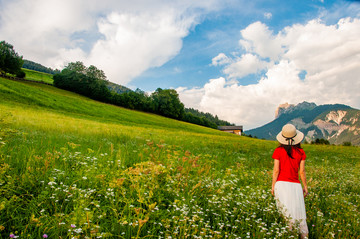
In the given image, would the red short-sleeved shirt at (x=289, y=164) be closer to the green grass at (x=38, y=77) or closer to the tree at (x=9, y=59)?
the tree at (x=9, y=59)

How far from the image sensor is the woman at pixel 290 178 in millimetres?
4438

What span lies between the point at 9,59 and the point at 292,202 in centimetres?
9319

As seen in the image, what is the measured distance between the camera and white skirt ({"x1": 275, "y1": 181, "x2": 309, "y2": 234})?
171 inches

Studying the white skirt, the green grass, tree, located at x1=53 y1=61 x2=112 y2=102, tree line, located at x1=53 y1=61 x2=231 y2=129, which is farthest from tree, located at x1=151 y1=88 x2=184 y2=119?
the white skirt

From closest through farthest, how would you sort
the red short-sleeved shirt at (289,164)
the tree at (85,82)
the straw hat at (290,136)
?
the red short-sleeved shirt at (289,164) < the straw hat at (290,136) < the tree at (85,82)

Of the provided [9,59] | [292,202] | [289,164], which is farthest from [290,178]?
[9,59]

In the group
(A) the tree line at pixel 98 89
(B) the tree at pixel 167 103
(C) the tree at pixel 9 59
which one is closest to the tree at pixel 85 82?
(A) the tree line at pixel 98 89

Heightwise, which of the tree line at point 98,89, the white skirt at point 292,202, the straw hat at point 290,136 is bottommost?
the white skirt at point 292,202

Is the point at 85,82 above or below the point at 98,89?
above

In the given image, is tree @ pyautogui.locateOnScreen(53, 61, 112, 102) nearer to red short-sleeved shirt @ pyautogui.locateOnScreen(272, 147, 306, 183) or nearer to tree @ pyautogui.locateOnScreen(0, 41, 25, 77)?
tree @ pyautogui.locateOnScreen(0, 41, 25, 77)

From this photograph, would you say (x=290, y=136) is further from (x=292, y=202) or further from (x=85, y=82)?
(x=85, y=82)

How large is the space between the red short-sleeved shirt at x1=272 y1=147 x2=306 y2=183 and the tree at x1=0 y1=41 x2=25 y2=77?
89626mm

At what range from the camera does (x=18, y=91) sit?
3844 cm

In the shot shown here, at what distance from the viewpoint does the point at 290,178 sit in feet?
15.5
